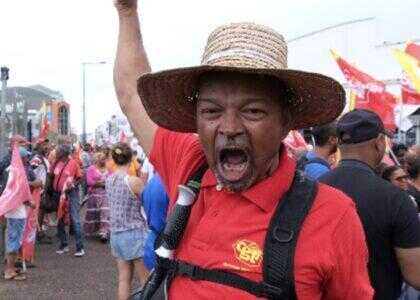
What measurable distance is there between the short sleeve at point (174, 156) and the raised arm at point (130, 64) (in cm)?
14

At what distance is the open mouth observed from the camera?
6.20ft

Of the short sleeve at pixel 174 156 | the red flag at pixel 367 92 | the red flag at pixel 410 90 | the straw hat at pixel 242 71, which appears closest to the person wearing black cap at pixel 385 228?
the straw hat at pixel 242 71

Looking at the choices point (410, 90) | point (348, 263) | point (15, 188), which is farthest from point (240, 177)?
point (410, 90)

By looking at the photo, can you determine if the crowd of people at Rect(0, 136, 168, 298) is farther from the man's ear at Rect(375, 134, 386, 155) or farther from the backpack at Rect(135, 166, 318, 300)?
the backpack at Rect(135, 166, 318, 300)

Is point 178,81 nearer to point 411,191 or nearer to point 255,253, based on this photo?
point 255,253

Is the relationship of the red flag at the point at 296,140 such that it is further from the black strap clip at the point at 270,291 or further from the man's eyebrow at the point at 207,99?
the black strap clip at the point at 270,291

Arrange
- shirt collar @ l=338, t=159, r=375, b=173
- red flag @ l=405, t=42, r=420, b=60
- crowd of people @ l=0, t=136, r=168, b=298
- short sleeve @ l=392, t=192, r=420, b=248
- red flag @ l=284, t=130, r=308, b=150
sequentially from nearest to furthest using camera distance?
short sleeve @ l=392, t=192, r=420, b=248, shirt collar @ l=338, t=159, r=375, b=173, crowd of people @ l=0, t=136, r=168, b=298, red flag @ l=284, t=130, r=308, b=150, red flag @ l=405, t=42, r=420, b=60

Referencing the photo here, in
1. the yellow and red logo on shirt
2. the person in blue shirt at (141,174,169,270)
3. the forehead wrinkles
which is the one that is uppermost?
the forehead wrinkles

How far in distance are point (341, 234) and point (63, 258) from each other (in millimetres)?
9646

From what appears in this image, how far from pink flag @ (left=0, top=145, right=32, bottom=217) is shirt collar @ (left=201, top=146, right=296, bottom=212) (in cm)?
738

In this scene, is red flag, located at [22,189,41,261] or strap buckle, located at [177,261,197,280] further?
red flag, located at [22,189,41,261]

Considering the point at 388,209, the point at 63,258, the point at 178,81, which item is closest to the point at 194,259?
the point at 178,81

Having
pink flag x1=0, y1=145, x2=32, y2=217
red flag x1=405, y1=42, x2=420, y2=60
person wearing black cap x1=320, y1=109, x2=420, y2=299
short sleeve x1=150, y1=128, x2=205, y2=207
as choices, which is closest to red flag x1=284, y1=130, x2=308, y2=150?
red flag x1=405, y1=42, x2=420, y2=60

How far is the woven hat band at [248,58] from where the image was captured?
1857 mm
